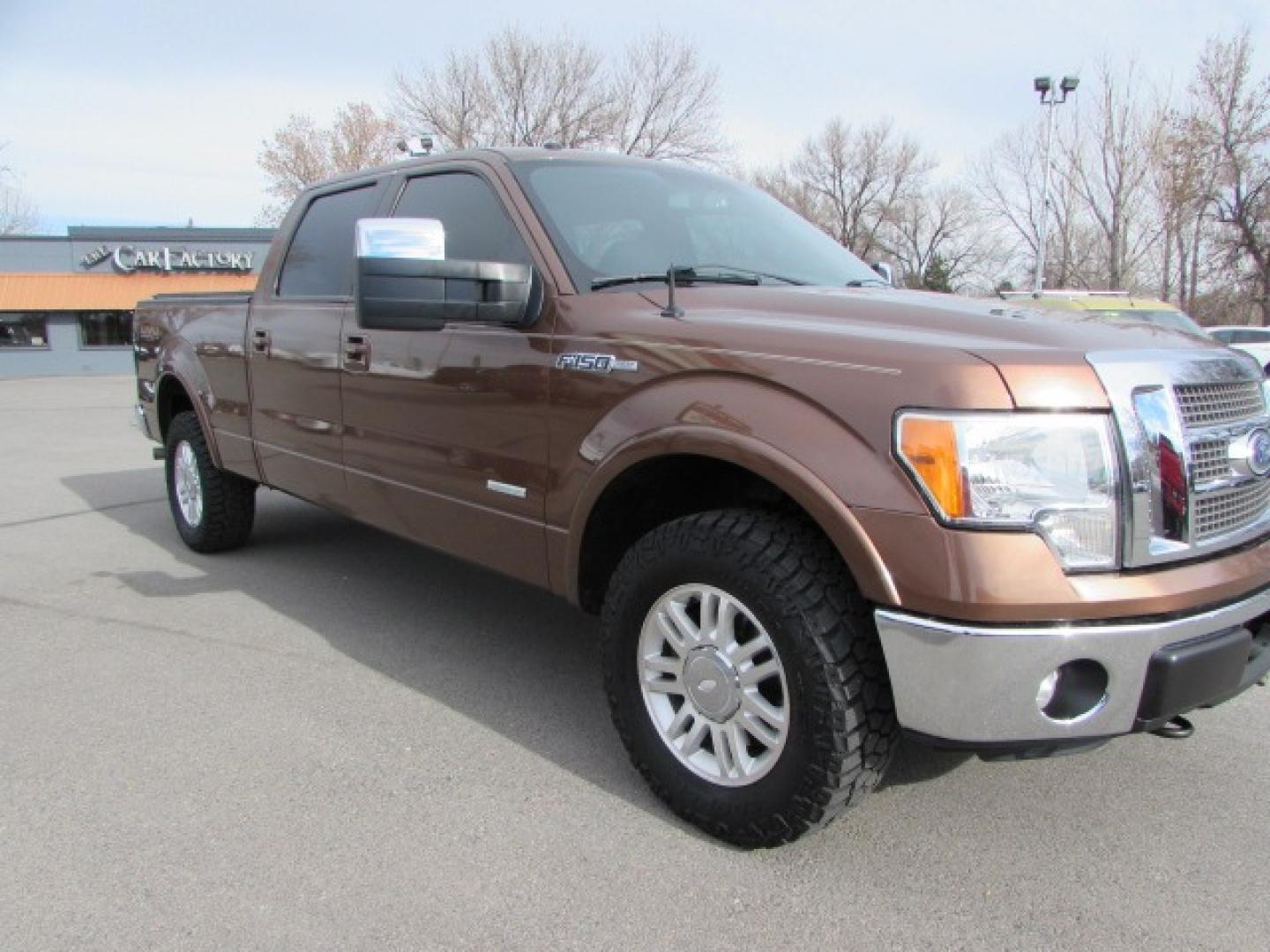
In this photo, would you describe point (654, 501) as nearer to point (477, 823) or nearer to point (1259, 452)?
point (477, 823)

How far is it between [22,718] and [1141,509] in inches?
142

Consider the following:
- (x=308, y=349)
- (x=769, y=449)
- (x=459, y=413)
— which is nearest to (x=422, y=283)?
(x=459, y=413)

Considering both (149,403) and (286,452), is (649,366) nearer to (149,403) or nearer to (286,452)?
(286,452)

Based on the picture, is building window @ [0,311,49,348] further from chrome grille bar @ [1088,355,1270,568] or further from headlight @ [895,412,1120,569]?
chrome grille bar @ [1088,355,1270,568]

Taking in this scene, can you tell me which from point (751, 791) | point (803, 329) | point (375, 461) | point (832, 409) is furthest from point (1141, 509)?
point (375, 461)

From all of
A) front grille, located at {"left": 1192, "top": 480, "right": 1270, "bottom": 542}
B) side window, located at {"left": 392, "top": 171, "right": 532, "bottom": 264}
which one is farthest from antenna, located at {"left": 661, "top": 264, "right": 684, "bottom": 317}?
front grille, located at {"left": 1192, "top": 480, "right": 1270, "bottom": 542}

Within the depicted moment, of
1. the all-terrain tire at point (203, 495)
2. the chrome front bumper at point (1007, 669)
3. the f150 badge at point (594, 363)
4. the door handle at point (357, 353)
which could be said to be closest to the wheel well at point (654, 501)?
the f150 badge at point (594, 363)

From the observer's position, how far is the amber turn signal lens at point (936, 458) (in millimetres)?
2076

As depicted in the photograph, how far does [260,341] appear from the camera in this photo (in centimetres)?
464

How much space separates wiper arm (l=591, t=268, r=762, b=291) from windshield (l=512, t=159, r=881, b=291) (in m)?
0.02

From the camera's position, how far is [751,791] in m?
2.51

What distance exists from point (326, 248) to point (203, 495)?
1.84 m

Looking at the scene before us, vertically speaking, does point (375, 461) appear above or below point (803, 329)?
below

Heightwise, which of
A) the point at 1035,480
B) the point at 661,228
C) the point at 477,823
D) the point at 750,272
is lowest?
the point at 477,823
